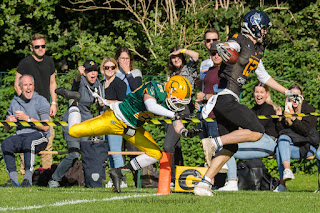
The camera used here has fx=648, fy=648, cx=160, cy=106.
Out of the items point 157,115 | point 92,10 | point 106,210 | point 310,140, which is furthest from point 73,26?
point 106,210

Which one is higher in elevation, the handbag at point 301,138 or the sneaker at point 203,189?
the handbag at point 301,138

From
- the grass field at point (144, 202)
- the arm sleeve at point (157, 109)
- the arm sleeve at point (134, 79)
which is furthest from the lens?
the arm sleeve at point (134, 79)

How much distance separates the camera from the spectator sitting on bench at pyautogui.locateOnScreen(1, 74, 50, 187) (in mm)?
10016

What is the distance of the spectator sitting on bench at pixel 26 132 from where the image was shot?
32.9 ft

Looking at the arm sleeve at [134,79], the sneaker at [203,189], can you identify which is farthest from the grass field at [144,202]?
the arm sleeve at [134,79]

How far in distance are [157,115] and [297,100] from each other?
85.4 inches

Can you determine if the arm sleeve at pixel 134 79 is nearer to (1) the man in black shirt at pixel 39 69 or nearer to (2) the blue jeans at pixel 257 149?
(1) the man in black shirt at pixel 39 69

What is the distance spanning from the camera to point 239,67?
26.4ft

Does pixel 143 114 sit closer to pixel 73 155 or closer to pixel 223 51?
pixel 223 51

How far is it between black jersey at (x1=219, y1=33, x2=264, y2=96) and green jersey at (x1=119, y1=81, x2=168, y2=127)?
0.79m

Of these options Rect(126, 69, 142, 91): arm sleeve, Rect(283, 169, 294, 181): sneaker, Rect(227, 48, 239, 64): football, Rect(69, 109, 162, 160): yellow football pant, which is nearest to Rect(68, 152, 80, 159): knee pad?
Rect(126, 69, 142, 91): arm sleeve

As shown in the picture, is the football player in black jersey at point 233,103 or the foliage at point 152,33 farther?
the foliage at point 152,33

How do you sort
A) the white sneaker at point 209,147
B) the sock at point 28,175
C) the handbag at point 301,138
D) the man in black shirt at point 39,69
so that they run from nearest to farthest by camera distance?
the white sneaker at point 209,147 < the sock at point 28,175 < the handbag at point 301,138 < the man in black shirt at point 39,69

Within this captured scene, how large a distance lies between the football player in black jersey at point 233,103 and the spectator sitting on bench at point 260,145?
1.66m
